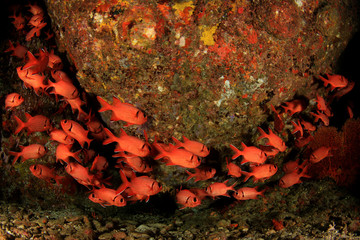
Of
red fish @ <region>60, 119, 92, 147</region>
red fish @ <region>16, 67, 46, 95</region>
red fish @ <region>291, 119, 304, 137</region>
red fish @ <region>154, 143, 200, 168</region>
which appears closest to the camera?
red fish @ <region>154, 143, 200, 168</region>

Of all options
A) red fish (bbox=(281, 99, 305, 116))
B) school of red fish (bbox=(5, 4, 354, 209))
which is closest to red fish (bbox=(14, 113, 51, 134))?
school of red fish (bbox=(5, 4, 354, 209))

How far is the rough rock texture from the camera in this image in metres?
3.35

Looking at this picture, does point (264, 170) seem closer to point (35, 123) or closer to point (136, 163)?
point (136, 163)

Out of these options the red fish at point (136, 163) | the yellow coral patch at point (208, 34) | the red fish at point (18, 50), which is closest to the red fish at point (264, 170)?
the red fish at point (136, 163)

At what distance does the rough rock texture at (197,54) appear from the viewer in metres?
3.35

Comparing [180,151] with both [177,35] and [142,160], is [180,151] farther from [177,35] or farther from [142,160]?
[177,35]

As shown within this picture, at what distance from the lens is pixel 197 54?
3484mm

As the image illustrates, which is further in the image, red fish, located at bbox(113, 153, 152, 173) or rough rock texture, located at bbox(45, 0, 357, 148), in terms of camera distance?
red fish, located at bbox(113, 153, 152, 173)

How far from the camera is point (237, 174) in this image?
4305 mm

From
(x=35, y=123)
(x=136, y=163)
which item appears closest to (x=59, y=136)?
(x=35, y=123)

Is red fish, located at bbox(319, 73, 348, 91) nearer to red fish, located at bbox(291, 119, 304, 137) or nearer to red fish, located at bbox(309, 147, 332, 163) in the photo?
red fish, located at bbox(291, 119, 304, 137)

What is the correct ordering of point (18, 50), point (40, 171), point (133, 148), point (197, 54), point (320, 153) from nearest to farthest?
point (197, 54), point (133, 148), point (40, 171), point (320, 153), point (18, 50)

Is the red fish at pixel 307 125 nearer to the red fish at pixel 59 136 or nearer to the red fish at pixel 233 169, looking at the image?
the red fish at pixel 233 169

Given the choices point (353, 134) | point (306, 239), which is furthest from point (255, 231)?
point (353, 134)
